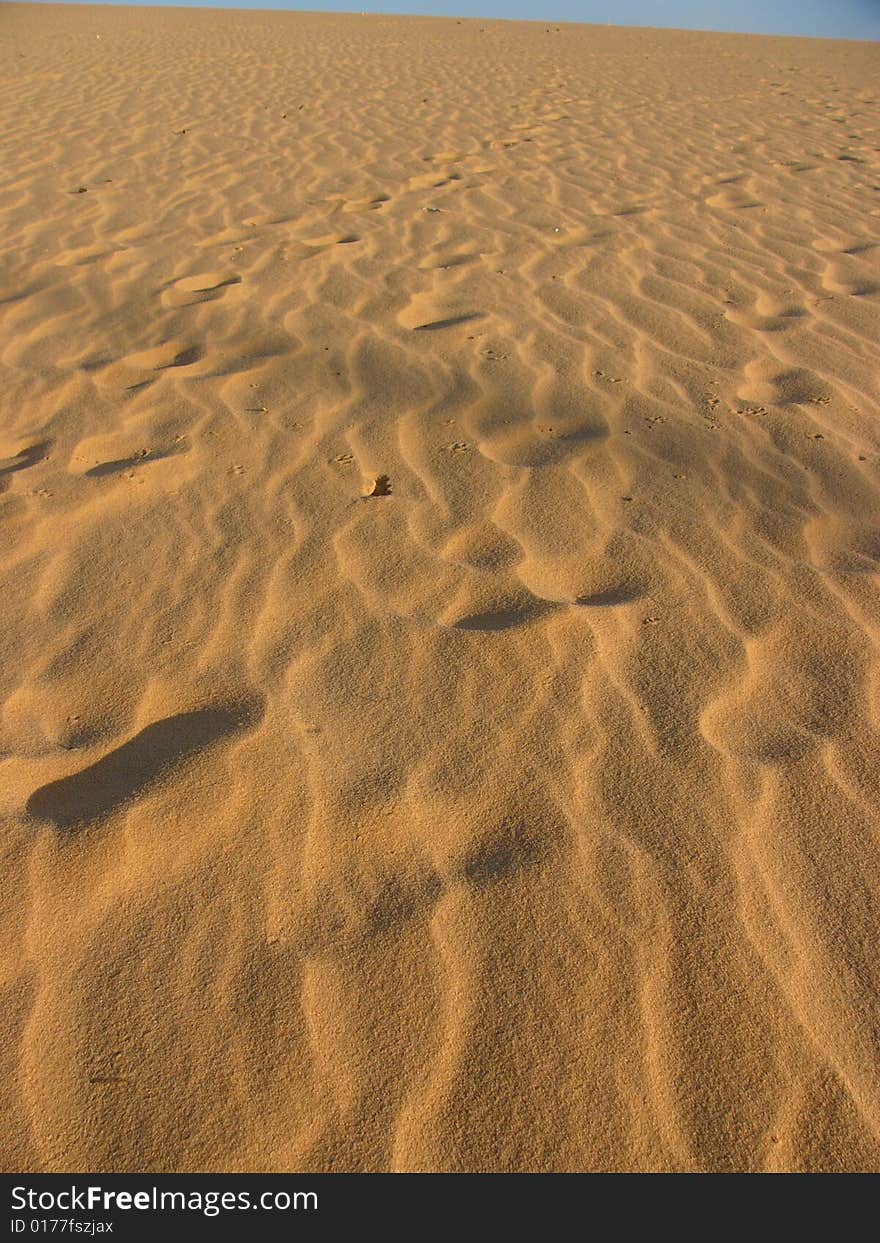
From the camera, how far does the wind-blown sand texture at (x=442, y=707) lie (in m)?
1.41

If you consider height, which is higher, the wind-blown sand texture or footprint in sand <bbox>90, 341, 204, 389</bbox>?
footprint in sand <bbox>90, 341, 204, 389</bbox>

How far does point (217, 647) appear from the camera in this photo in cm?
222

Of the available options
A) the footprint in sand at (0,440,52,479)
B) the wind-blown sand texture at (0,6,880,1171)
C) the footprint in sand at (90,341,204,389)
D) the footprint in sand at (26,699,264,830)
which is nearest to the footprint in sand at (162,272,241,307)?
the wind-blown sand texture at (0,6,880,1171)

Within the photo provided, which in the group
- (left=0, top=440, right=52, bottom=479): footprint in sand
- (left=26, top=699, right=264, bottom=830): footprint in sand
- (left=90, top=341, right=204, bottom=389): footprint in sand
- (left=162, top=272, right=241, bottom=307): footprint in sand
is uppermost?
(left=162, top=272, right=241, bottom=307): footprint in sand

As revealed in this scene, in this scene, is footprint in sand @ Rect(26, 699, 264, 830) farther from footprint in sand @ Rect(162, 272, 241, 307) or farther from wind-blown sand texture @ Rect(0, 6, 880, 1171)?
footprint in sand @ Rect(162, 272, 241, 307)

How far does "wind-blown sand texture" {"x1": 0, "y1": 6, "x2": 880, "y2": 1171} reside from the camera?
1407mm

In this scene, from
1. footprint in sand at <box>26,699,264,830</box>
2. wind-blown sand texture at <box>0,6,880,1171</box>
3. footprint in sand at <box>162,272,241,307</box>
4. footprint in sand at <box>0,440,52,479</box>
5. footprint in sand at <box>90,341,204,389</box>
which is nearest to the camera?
wind-blown sand texture at <box>0,6,880,1171</box>

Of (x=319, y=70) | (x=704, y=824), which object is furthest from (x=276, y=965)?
(x=319, y=70)

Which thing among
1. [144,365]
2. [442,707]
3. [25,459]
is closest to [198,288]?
[144,365]

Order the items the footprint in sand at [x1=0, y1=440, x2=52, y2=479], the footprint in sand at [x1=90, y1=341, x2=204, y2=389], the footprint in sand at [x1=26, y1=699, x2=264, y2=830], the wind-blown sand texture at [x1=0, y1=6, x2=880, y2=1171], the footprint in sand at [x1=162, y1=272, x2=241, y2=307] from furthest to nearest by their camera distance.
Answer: the footprint in sand at [x1=162, y1=272, x2=241, y2=307], the footprint in sand at [x1=90, y1=341, x2=204, y2=389], the footprint in sand at [x1=0, y1=440, x2=52, y2=479], the footprint in sand at [x1=26, y1=699, x2=264, y2=830], the wind-blown sand texture at [x1=0, y1=6, x2=880, y2=1171]

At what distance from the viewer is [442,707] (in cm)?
204

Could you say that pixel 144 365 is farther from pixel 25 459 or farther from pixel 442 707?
pixel 442 707

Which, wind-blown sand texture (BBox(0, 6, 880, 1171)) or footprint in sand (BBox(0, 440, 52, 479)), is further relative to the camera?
footprint in sand (BBox(0, 440, 52, 479))

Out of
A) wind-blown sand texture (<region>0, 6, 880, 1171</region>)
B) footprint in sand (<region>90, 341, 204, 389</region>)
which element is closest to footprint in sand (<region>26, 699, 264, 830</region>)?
wind-blown sand texture (<region>0, 6, 880, 1171</region>)
